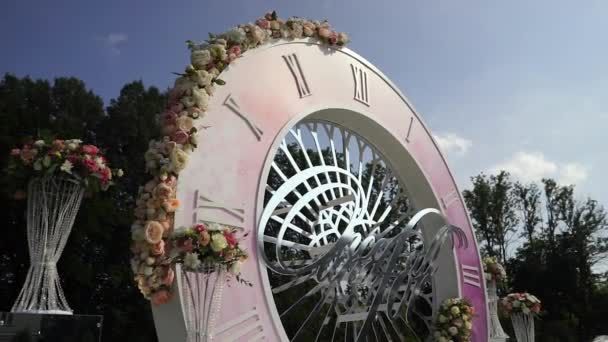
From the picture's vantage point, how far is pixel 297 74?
548 centimetres

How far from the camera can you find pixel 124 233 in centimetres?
1476

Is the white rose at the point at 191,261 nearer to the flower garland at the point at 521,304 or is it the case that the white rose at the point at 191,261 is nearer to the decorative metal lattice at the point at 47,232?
the decorative metal lattice at the point at 47,232

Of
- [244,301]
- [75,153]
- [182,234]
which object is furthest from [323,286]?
[75,153]

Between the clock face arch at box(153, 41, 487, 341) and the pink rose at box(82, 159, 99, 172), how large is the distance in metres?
0.59

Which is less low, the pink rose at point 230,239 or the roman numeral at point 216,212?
the roman numeral at point 216,212

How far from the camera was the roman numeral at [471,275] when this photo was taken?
705 centimetres

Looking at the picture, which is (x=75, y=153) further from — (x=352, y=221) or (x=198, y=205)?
(x=352, y=221)

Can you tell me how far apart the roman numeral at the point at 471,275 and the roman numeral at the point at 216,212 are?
3.62 metres

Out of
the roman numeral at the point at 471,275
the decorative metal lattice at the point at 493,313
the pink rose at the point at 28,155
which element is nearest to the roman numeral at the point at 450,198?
the roman numeral at the point at 471,275

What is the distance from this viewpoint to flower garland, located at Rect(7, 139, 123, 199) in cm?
388

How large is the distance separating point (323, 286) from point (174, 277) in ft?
6.40

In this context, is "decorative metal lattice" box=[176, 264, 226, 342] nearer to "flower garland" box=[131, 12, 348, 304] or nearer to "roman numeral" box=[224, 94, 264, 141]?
"flower garland" box=[131, 12, 348, 304]

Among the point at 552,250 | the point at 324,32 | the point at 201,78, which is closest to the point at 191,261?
the point at 201,78

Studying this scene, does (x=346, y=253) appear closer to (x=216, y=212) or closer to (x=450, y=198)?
(x=216, y=212)
